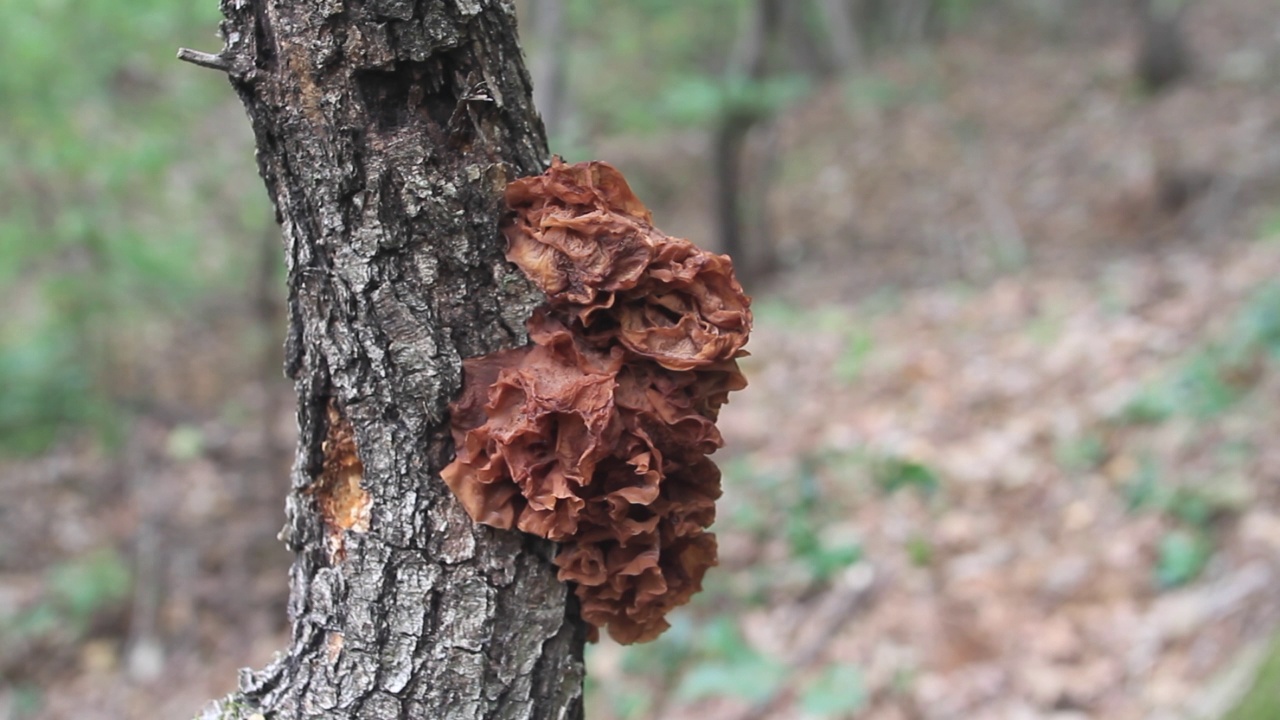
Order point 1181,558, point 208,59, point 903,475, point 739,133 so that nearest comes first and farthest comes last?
point 208,59, point 1181,558, point 903,475, point 739,133

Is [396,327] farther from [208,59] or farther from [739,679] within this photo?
[739,679]

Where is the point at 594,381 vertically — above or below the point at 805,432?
below

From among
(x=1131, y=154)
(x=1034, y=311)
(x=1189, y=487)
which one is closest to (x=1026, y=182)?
(x=1131, y=154)

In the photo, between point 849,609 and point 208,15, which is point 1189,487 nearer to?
point 849,609

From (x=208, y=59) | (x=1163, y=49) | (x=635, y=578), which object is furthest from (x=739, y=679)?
(x=1163, y=49)

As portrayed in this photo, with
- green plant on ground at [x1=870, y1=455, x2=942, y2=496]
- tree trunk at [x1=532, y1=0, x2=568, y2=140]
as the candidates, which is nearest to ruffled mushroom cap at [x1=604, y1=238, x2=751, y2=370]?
green plant on ground at [x1=870, y1=455, x2=942, y2=496]

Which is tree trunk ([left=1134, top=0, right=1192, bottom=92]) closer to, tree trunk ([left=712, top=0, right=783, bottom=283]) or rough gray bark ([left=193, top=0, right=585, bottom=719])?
tree trunk ([left=712, top=0, right=783, bottom=283])
